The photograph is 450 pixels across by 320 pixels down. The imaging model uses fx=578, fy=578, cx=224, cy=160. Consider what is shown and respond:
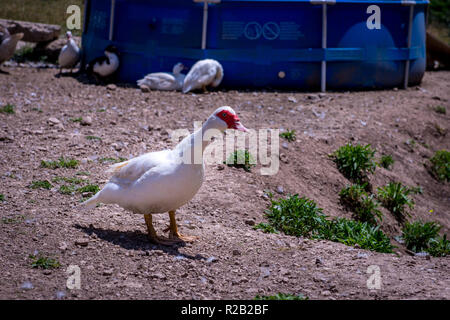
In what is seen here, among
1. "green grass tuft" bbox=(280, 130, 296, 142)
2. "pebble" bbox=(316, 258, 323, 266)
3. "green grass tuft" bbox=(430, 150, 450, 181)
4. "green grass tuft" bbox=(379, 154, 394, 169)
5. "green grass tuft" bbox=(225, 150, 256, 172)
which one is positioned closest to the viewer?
"pebble" bbox=(316, 258, 323, 266)

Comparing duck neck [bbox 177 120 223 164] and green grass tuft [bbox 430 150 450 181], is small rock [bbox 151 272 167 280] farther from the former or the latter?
green grass tuft [bbox 430 150 450 181]

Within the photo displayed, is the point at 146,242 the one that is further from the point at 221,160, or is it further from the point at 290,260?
the point at 221,160

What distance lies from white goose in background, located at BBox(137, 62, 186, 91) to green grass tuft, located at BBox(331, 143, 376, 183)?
13.2ft

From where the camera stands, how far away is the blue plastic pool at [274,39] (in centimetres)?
1073

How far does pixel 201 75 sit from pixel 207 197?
15.6ft

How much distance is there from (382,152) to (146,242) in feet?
15.5

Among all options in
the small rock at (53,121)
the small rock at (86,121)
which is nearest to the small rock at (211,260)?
the small rock at (86,121)

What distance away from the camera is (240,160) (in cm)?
684

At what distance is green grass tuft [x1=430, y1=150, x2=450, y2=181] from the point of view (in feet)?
28.7

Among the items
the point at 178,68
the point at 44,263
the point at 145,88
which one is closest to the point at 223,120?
the point at 44,263

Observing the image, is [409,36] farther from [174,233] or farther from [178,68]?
[174,233]

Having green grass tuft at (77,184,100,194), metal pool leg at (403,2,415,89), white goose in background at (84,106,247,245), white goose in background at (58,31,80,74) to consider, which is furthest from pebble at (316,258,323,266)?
white goose in background at (58,31,80,74)

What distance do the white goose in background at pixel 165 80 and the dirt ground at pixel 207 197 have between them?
28 cm

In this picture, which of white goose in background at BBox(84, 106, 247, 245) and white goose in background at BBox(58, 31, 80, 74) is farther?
white goose in background at BBox(58, 31, 80, 74)
